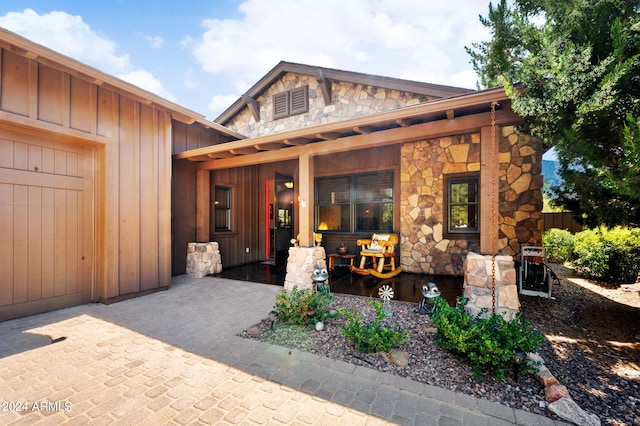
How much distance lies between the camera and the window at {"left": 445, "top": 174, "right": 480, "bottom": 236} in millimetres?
5691

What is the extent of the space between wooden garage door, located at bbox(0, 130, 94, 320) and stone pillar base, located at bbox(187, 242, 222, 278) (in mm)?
2002

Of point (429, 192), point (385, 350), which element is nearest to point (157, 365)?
point (385, 350)

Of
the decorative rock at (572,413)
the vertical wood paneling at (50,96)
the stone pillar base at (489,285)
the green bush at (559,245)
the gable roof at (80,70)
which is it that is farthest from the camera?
the green bush at (559,245)

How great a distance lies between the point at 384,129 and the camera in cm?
426

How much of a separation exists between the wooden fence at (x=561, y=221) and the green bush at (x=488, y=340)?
27.9 feet

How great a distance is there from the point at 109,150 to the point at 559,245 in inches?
429

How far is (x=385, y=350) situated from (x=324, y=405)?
0.87 m

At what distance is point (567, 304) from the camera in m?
4.23

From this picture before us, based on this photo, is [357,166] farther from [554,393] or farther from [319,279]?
[554,393]

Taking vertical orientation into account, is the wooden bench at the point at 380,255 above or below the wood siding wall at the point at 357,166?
below

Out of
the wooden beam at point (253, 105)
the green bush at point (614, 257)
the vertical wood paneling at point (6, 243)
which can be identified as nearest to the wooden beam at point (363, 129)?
the vertical wood paneling at point (6, 243)

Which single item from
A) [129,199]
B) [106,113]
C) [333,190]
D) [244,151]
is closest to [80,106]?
[106,113]

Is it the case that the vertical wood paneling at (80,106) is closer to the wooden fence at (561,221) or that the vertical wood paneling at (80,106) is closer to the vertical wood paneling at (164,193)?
the vertical wood paneling at (164,193)

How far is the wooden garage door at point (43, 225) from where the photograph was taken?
345 cm
